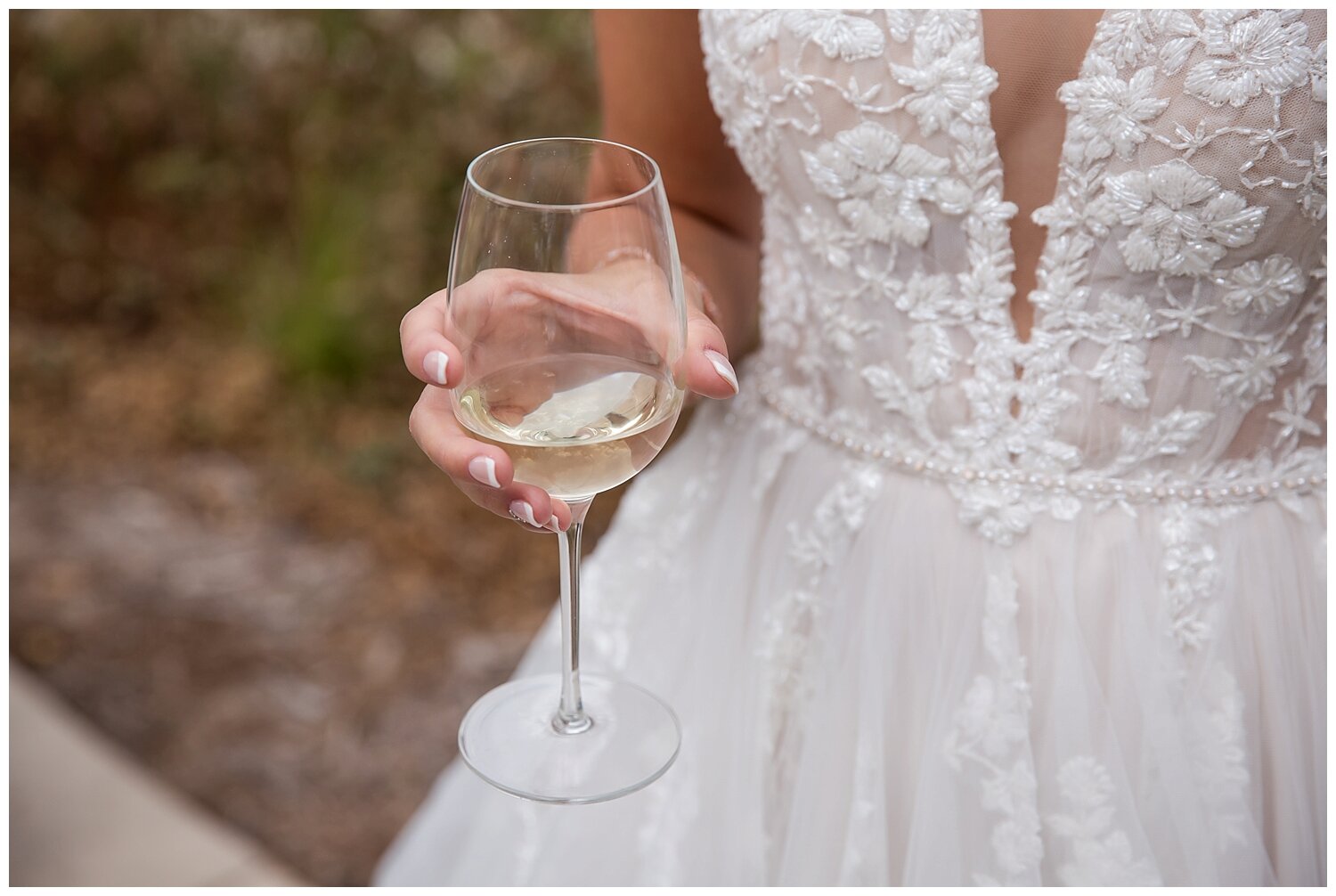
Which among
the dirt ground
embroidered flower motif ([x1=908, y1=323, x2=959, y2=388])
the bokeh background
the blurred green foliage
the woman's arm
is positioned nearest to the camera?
embroidered flower motif ([x1=908, y1=323, x2=959, y2=388])

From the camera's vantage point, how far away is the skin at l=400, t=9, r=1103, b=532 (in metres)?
1.00

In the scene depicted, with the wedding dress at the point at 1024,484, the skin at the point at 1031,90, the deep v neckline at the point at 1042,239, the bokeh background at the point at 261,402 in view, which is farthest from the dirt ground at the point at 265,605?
the skin at the point at 1031,90

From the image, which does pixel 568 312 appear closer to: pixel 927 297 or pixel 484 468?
pixel 484 468

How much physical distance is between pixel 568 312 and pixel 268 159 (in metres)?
3.81

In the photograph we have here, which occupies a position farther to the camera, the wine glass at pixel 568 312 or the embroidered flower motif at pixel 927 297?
the embroidered flower motif at pixel 927 297

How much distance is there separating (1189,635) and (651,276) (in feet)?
2.32

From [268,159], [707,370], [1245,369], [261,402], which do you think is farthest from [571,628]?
[268,159]

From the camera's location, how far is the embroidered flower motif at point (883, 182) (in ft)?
4.00

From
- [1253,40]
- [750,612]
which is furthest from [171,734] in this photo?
[1253,40]

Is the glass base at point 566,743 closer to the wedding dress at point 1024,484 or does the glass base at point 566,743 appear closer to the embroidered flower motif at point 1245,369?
the wedding dress at point 1024,484

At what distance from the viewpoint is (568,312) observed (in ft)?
3.25

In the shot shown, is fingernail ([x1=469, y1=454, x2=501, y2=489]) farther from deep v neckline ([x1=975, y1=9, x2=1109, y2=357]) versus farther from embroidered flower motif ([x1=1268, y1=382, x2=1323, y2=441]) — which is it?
embroidered flower motif ([x1=1268, y1=382, x2=1323, y2=441])

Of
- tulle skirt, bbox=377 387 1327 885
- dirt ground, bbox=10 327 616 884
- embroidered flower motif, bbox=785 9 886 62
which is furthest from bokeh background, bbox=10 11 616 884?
embroidered flower motif, bbox=785 9 886 62

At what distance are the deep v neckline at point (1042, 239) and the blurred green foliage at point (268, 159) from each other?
292cm
